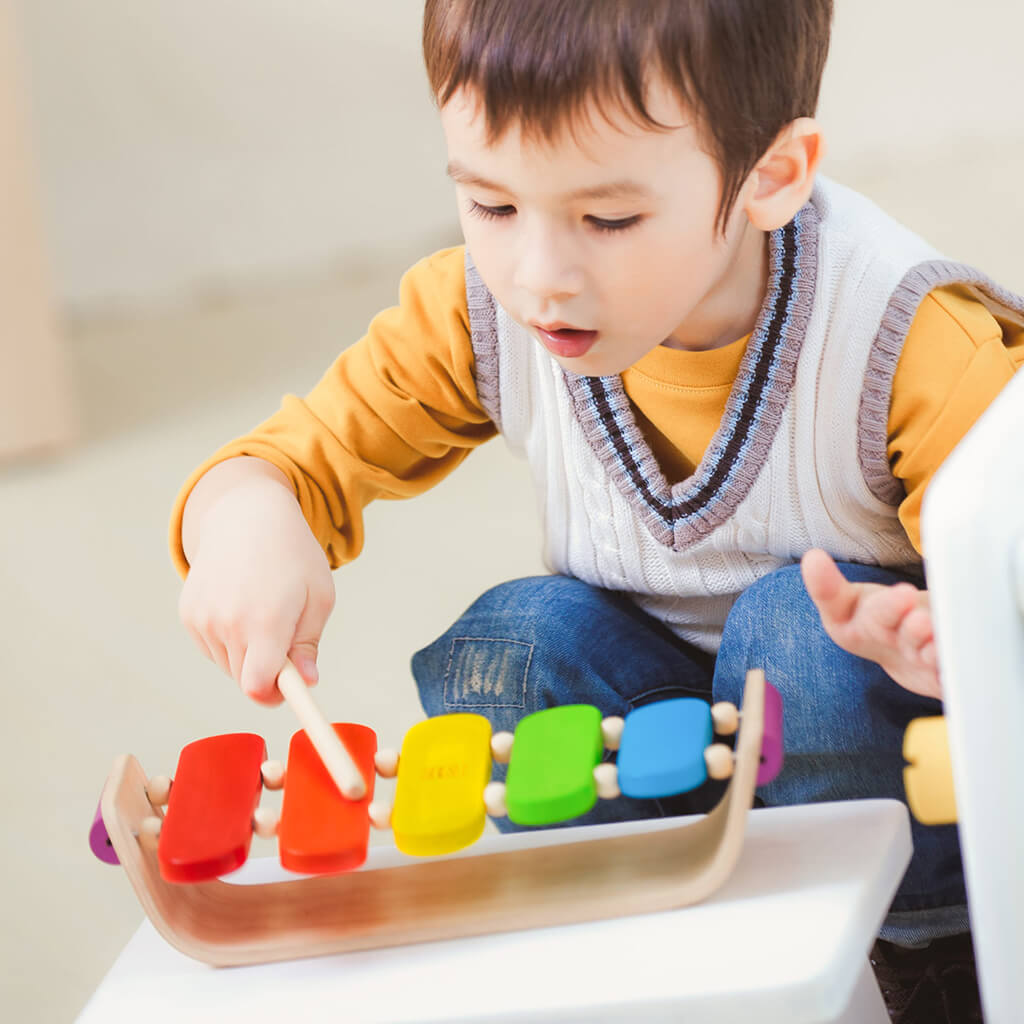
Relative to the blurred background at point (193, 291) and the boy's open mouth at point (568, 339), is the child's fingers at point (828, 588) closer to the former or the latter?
the boy's open mouth at point (568, 339)

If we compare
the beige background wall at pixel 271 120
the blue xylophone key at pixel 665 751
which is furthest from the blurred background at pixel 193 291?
the blue xylophone key at pixel 665 751

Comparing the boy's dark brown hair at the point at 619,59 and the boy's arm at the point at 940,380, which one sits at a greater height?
the boy's dark brown hair at the point at 619,59

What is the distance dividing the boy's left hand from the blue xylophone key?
68 millimetres

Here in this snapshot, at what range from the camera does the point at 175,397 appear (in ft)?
6.67

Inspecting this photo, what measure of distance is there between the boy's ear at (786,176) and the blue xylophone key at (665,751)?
24 cm

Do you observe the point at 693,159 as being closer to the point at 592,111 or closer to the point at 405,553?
the point at 592,111

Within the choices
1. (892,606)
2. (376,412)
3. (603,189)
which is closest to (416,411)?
(376,412)

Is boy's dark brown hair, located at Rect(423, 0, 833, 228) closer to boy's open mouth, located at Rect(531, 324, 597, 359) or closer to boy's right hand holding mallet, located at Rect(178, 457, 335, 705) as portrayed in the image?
boy's open mouth, located at Rect(531, 324, 597, 359)

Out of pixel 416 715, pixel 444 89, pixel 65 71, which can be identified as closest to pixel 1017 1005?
pixel 444 89

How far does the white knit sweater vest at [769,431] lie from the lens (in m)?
0.70

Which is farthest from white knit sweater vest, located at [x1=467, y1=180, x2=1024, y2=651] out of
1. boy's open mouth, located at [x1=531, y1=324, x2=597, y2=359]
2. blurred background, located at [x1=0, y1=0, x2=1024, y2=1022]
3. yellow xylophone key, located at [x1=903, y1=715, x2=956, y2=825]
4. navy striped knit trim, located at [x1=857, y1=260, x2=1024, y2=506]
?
blurred background, located at [x1=0, y1=0, x2=1024, y2=1022]

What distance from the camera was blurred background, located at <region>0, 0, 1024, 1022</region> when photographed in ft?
3.79

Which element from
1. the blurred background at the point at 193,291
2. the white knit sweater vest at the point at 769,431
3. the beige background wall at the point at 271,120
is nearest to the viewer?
the white knit sweater vest at the point at 769,431

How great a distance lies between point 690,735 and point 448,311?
333 millimetres
